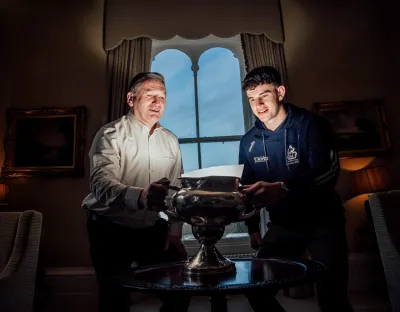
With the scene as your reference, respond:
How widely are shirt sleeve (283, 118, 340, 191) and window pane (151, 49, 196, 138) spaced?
1.54 m

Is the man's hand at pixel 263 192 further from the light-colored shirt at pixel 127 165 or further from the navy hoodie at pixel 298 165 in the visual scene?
the light-colored shirt at pixel 127 165

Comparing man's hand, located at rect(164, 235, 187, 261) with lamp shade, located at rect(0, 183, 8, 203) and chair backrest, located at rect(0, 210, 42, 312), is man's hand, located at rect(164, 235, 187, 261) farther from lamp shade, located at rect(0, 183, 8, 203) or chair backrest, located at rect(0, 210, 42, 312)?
lamp shade, located at rect(0, 183, 8, 203)

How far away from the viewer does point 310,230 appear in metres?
1.68

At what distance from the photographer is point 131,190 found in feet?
4.72

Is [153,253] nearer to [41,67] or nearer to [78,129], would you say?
[78,129]

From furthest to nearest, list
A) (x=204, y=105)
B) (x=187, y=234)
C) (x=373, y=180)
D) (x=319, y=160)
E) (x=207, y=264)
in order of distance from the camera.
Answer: (x=204, y=105) → (x=187, y=234) → (x=373, y=180) → (x=319, y=160) → (x=207, y=264)

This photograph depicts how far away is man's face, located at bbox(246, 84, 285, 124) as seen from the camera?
1.92 metres

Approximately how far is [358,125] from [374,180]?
22.8 inches

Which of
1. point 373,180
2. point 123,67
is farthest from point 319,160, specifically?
point 123,67

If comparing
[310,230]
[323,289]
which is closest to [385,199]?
[310,230]

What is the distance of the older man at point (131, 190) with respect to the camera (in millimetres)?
1597

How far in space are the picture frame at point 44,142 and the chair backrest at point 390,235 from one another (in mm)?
2295

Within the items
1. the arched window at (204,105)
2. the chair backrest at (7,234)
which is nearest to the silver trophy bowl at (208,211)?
the chair backrest at (7,234)

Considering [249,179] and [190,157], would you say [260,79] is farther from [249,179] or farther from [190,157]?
[190,157]
